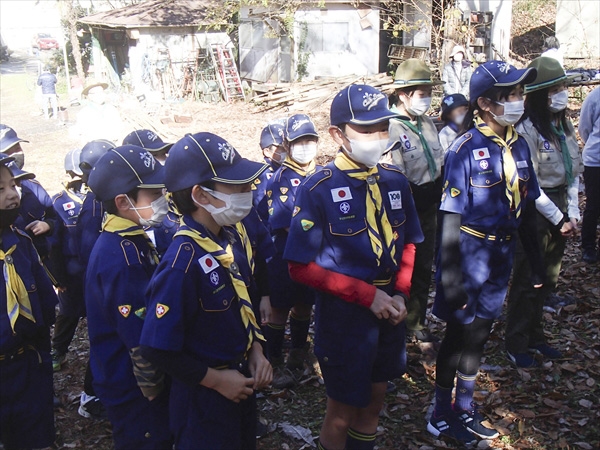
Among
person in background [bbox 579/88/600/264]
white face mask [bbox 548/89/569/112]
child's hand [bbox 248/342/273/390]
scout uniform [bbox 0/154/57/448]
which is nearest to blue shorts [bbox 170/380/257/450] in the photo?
child's hand [bbox 248/342/273/390]

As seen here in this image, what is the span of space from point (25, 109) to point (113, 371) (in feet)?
101

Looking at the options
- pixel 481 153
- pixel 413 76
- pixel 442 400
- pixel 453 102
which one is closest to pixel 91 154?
pixel 413 76

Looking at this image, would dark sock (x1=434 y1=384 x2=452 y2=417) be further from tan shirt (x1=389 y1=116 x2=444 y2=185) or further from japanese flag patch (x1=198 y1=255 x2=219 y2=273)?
japanese flag patch (x1=198 y1=255 x2=219 y2=273)

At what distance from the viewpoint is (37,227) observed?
5.57m

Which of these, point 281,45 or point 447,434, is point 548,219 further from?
point 281,45

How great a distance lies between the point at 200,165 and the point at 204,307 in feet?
2.34

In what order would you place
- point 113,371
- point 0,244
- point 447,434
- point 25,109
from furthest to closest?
point 25,109 → point 447,434 → point 0,244 → point 113,371

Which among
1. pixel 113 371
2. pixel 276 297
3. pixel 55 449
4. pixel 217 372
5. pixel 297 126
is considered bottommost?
pixel 55 449

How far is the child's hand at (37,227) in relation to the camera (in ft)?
18.2

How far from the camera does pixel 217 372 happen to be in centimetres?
300

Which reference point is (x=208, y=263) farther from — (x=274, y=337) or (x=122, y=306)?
(x=274, y=337)

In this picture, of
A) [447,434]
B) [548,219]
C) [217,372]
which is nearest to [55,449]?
[217,372]

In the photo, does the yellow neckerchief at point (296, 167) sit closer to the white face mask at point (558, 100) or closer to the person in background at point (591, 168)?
the white face mask at point (558, 100)

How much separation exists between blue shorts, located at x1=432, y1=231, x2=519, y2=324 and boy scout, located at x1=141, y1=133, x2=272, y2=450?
182cm
